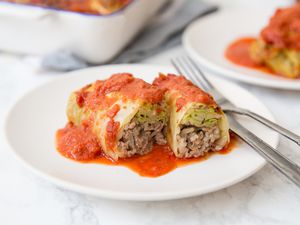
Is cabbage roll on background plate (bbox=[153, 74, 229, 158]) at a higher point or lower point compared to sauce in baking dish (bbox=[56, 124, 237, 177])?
higher

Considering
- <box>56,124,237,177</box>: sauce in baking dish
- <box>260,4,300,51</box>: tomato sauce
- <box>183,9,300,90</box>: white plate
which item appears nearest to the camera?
<box>56,124,237,177</box>: sauce in baking dish

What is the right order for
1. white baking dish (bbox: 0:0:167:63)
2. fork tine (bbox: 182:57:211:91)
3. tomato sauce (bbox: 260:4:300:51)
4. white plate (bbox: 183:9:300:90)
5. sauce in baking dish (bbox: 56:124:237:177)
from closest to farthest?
sauce in baking dish (bbox: 56:124:237:177)
fork tine (bbox: 182:57:211:91)
white plate (bbox: 183:9:300:90)
white baking dish (bbox: 0:0:167:63)
tomato sauce (bbox: 260:4:300:51)

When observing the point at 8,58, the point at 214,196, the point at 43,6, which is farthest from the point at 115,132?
the point at 8,58

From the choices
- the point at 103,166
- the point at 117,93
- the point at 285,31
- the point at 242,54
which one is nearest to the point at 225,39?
the point at 242,54

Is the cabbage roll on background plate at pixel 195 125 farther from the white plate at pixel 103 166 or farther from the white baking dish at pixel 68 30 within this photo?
the white baking dish at pixel 68 30

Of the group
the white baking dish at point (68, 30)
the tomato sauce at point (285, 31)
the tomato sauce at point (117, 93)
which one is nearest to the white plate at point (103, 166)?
the tomato sauce at point (117, 93)

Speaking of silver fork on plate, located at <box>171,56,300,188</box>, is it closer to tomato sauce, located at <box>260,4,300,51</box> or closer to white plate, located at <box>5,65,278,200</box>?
white plate, located at <box>5,65,278,200</box>

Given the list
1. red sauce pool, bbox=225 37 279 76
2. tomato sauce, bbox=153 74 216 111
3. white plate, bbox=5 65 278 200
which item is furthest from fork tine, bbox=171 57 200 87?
red sauce pool, bbox=225 37 279 76

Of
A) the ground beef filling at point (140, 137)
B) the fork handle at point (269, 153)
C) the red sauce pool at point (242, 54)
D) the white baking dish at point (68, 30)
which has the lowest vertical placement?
the red sauce pool at point (242, 54)
